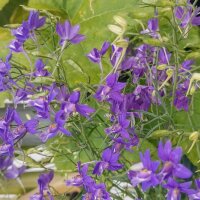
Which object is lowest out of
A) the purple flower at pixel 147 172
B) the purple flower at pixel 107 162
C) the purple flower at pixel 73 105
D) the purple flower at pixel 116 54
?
the purple flower at pixel 107 162

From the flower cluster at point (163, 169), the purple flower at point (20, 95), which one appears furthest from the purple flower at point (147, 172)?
the purple flower at point (20, 95)

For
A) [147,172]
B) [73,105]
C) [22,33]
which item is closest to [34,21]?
[22,33]

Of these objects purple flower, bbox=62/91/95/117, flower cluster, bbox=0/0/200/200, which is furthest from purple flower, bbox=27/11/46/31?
purple flower, bbox=62/91/95/117

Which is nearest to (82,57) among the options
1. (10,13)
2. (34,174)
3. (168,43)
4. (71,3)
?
(71,3)

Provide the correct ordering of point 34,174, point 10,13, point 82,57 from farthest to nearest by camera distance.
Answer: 1. point 34,174
2. point 10,13
3. point 82,57

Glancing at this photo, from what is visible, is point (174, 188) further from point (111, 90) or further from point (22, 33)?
point (22, 33)

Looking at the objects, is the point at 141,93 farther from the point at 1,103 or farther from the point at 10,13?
the point at 10,13

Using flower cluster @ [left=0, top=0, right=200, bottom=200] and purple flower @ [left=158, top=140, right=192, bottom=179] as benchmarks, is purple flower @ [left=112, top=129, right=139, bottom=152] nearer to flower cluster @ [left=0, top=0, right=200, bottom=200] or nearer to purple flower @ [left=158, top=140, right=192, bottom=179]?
flower cluster @ [left=0, top=0, right=200, bottom=200]

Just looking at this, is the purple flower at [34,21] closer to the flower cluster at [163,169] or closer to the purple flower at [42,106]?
the purple flower at [42,106]
